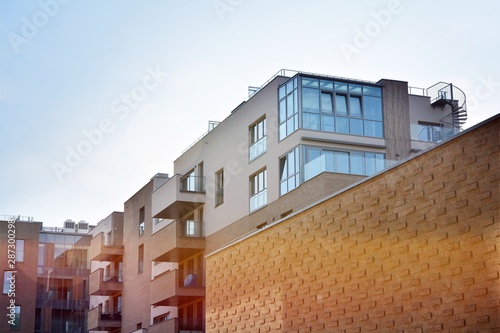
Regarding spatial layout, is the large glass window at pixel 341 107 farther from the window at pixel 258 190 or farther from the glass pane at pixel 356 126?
the window at pixel 258 190

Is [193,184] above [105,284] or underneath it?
above

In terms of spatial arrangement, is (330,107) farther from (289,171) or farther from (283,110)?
(289,171)

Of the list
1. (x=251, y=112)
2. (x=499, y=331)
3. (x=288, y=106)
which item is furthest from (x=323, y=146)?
(x=499, y=331)

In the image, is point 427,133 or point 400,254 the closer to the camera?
point 400,254

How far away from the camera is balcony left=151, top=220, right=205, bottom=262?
134 ft

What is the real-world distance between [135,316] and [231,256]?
85.9 ft

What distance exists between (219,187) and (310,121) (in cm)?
784

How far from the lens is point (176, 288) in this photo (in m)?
40.3

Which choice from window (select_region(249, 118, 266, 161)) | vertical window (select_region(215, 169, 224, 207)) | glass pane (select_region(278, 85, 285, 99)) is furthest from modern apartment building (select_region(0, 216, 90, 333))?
glass pane (select_region(278, 85, 285, 99))

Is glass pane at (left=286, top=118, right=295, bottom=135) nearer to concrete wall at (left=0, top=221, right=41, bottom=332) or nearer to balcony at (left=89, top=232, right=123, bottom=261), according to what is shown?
balcony at (left=89, top=232, right=123, bottom=261)

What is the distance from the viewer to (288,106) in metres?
35.0

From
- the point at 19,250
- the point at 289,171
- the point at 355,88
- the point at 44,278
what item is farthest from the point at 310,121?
the point at 44,278

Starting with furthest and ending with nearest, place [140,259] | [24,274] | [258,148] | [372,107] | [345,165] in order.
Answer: [24,274], [140,259], [258,148], [372,107], [345,165]

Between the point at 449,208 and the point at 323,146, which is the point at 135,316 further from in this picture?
the point at 449,208
